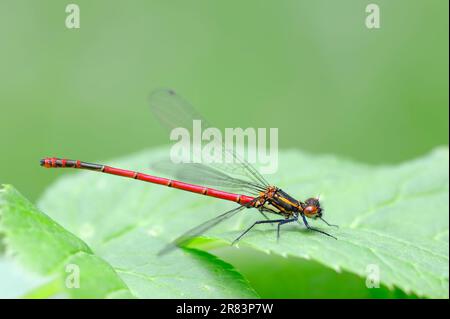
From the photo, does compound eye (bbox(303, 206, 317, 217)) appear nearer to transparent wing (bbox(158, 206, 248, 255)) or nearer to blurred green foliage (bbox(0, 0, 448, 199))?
transparent wing (bbox(158, 206, 248, 255))

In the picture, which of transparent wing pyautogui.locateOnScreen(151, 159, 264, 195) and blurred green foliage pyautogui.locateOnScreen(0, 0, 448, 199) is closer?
transparent wing pyautogui.locateOnScreen(151, 159, 264, 195)

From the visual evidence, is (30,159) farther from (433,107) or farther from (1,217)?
(1,217)

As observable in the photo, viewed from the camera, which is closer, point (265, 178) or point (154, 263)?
point (154, 263)

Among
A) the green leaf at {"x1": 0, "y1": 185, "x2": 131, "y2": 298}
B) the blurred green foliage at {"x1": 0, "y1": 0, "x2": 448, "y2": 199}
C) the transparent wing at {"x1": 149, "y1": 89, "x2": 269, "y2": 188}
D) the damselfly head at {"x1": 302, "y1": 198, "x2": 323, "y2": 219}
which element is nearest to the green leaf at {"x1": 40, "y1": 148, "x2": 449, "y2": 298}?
the damselfly head at {"x1": 302, "y1": 198, "x2": 323, "y2": 219}

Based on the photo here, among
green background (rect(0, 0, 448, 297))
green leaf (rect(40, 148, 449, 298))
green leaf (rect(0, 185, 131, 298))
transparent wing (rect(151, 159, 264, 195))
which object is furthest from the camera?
green background (rect(0, 0, 448, 297))

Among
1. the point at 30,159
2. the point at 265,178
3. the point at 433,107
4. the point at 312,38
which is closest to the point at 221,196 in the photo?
the point at 265,178

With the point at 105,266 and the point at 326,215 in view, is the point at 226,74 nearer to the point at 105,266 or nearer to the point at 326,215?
the point at 326,215

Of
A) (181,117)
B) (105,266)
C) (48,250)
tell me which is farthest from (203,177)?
(48,250)
